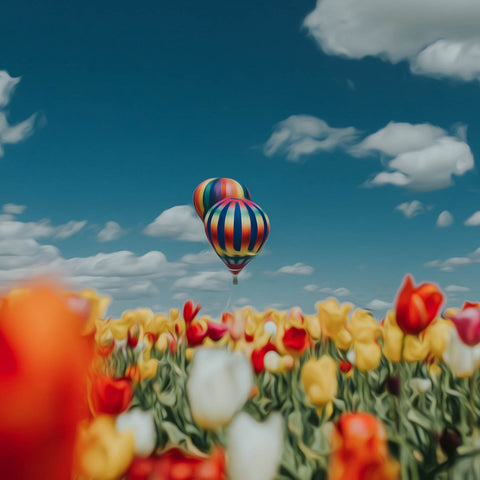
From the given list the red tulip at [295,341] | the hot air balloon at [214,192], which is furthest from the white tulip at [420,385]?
the hot air balloon at [214,192]

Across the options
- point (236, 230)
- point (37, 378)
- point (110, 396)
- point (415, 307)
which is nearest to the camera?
point (37, 378)

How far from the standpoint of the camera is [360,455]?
4.00 feet

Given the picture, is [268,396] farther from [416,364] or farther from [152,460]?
[152,460]

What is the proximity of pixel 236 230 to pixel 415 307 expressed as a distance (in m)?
21.3

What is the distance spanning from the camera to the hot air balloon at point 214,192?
29156mm

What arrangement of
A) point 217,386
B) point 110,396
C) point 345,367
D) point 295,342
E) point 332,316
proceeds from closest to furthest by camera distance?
point 217,386 → point 110,396 → point 295,342 → point 345,367 → point 332,316

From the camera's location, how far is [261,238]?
25.1 metres

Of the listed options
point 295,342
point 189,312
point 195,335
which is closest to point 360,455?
point 295,342

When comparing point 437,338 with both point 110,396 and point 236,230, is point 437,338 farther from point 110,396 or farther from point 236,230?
point 236,230

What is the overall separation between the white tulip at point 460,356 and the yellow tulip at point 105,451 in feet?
7.85

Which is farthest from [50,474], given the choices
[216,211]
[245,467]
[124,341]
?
[216,211]

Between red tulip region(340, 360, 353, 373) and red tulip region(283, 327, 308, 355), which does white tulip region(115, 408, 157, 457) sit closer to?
red tulip region(283, 327, 308, 355)

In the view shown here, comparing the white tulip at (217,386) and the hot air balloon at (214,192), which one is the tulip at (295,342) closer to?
the white tulip at (217,386)

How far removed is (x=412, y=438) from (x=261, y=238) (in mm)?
22320
